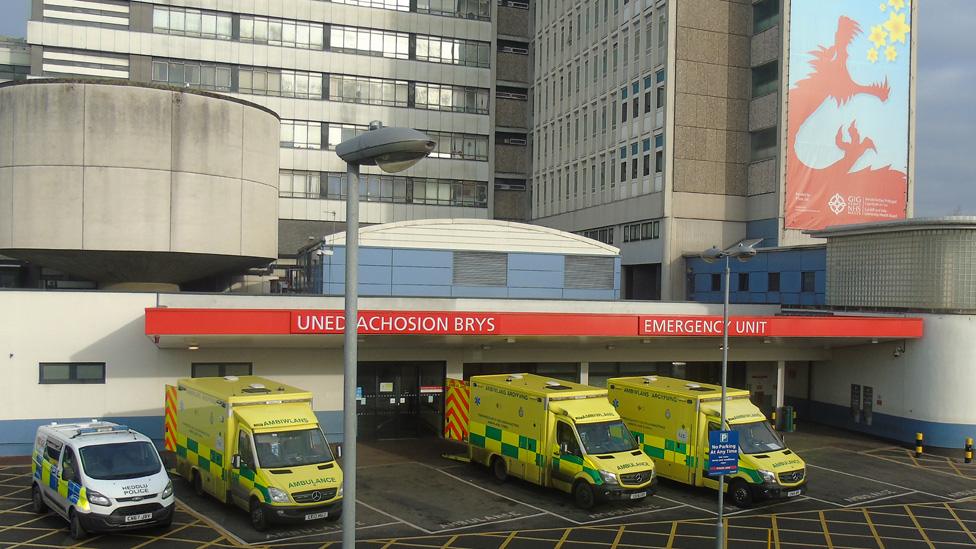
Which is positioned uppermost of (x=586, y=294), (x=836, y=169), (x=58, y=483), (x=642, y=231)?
(x=836, y=169)

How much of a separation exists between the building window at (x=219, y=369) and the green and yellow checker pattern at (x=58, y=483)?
25.0 ft

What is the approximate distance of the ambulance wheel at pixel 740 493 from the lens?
21844 mm

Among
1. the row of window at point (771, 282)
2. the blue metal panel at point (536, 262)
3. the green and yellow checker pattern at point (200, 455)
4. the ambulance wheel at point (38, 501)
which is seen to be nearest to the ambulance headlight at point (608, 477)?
the green and yellow checker pattern at point (200, 455)

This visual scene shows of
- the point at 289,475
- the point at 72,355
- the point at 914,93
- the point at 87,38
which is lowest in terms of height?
the point at 289,475

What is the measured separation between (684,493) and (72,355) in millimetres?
18757

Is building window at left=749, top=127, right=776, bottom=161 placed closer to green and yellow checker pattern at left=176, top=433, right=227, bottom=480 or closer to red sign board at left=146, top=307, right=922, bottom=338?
red sign board at left=146, top=307, right=922, bottom=338

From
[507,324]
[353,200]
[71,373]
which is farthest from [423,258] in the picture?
[353,200]

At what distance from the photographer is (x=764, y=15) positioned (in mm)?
49031

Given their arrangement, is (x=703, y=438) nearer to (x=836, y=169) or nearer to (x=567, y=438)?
(x=567, y=438)

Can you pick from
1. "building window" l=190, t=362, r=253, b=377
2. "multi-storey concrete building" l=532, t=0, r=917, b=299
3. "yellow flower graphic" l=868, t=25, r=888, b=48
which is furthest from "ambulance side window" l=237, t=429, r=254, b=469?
"yellow flower graphic" l=868, t=25, r=888, b=48

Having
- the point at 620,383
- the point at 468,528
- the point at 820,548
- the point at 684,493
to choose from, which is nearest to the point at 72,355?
the point at 468,528

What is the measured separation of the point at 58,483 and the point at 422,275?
64.2 ft

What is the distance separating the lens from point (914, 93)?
161ft

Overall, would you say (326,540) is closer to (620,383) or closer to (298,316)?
(298,316)
